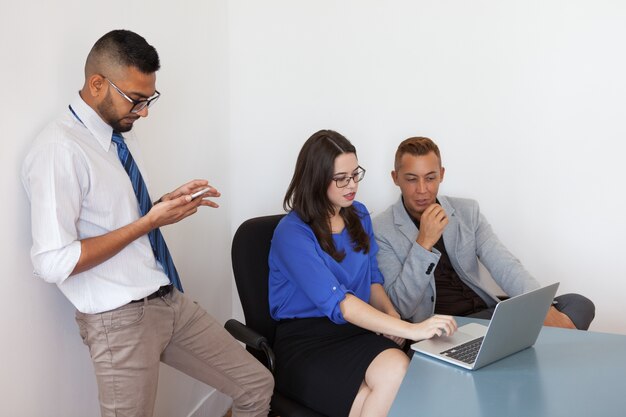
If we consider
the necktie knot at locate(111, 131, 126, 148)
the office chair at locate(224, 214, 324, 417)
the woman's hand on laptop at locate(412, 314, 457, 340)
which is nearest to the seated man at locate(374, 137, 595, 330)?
the office chair at locate(224, 214, 324, 417)

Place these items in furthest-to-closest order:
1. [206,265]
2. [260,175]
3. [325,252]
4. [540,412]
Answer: [260,175] → [206,265] → [325,252] → [540,412]

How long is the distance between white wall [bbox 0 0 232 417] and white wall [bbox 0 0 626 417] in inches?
0.6

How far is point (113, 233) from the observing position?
5.72 ft

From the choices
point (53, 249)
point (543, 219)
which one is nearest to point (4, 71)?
point (53, 249)

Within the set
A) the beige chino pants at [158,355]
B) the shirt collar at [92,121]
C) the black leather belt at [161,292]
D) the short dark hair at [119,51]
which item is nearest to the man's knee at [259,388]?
the beige chino pants at [158,355]

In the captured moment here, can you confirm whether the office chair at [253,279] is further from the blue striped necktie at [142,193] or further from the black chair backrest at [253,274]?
the blue striped necktie at [142,193]

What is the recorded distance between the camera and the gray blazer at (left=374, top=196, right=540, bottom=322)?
254 centimetres

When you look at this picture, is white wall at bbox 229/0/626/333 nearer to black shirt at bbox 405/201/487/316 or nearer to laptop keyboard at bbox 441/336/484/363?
black shirt at bbox 405/201/487/316

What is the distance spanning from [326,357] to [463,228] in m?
1.03

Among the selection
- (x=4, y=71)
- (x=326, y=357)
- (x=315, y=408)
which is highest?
(x=4, y=71)

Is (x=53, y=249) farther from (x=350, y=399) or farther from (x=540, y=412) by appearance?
(x=540, y=412)

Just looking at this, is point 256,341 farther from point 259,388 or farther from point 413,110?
point 413,110

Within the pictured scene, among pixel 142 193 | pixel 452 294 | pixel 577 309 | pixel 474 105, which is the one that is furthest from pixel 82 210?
pixel 474 105

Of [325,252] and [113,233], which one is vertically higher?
[113,233]
